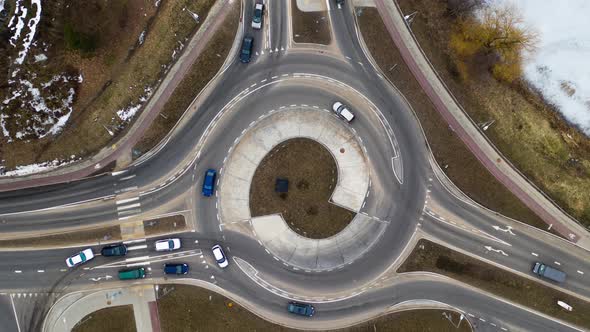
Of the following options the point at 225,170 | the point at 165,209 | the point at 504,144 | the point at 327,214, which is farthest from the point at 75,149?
the point at 504,144

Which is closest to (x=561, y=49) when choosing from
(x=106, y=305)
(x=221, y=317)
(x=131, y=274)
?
(x=221, y=317)

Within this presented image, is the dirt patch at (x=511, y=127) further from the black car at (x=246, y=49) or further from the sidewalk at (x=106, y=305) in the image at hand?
the sidewalk at (x=106, y=305)

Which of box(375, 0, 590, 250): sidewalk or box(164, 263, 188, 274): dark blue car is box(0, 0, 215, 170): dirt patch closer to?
box(164, 263, 188, 274): dark blue car

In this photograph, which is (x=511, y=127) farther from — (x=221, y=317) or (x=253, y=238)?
(x=221, y=317)

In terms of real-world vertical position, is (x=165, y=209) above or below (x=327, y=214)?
above

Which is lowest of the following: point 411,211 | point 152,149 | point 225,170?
point 411,211

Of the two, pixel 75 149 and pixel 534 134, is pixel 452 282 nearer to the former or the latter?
pixel 534 134
